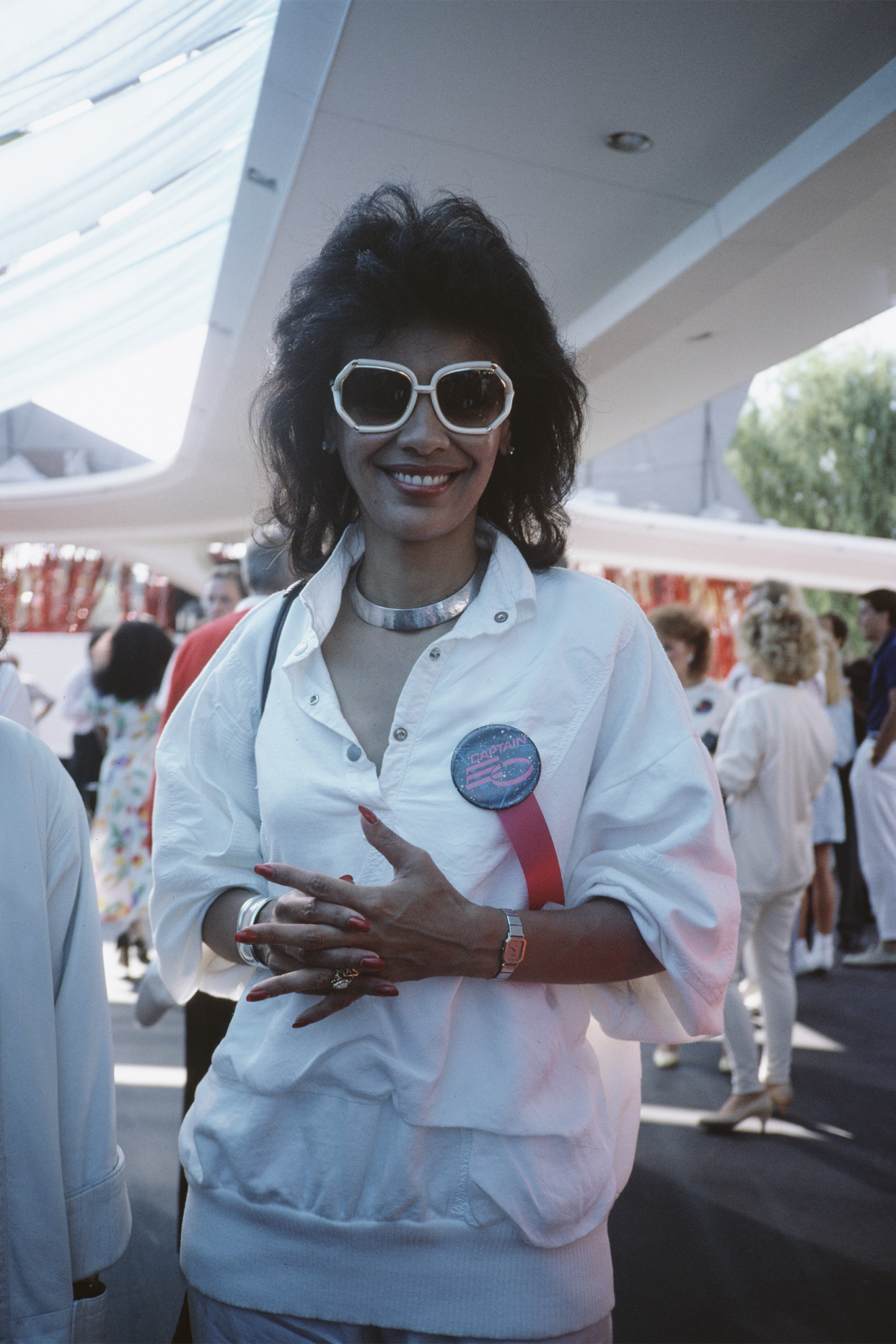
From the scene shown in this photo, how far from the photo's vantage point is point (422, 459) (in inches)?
56.6

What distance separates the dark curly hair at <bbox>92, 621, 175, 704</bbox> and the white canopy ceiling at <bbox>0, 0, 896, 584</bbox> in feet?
5.07

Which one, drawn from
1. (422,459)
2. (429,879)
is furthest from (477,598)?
(429,879)

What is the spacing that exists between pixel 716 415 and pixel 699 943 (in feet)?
76.8

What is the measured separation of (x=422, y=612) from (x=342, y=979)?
507mm

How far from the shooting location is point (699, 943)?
1.29 metres

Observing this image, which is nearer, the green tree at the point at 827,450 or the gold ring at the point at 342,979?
the gold ring at the point at 342,979

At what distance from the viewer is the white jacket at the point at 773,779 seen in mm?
4270

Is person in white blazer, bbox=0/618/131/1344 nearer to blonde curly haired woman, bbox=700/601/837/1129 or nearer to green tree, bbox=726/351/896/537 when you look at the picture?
blonde curly haired woman, bbox=700/601/837/1129

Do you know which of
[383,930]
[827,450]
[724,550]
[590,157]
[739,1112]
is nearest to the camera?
[383,930]

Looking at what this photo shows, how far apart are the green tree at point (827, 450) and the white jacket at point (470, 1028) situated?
26360mm

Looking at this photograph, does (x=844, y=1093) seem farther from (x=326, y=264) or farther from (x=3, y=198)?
(x=3, y=198)

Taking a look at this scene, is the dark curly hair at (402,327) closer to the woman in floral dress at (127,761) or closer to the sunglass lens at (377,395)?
the sunglass lens at (377,395)

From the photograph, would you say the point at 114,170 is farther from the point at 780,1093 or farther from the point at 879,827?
the point at 879,827

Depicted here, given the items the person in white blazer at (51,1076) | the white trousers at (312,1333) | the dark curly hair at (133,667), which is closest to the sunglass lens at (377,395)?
the person in white blazer at (51,1076)
